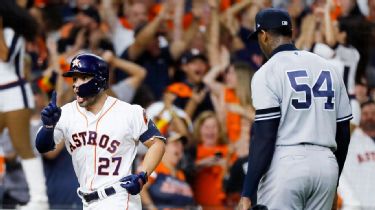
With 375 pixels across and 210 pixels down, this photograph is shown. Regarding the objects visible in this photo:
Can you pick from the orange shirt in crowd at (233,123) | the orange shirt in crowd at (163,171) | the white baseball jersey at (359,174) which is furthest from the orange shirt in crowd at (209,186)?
the white baseball jersey at (359,174)

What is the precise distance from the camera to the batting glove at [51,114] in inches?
266

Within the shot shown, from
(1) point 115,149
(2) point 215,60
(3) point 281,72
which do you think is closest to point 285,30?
(3) point 281,72

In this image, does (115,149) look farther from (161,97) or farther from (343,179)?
(161,97)

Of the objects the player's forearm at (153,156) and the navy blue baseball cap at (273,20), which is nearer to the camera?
the navy blue baseball cap at (273,20)

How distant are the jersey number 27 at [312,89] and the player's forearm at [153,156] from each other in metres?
0.99

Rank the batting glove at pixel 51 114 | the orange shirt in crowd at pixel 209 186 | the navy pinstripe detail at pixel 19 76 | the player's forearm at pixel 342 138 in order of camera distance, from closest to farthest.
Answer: the batting glove at pixel 51 114, the player's forearm at pixel 342 138, the navy pinstripe detail at pixel 19 76, the orange shirt in crowd at pixel 209 186

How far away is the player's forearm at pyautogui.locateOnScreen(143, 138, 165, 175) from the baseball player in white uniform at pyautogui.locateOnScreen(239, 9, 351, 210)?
69 centimetres

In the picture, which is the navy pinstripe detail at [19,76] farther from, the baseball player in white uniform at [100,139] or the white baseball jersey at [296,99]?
the white baseball jersey at [296,99]

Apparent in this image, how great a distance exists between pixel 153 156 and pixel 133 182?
1.42ft

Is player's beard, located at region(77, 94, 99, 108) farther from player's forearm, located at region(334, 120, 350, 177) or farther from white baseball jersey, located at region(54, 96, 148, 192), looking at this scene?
player's forearm, located at region(334, 120, 350, 177)

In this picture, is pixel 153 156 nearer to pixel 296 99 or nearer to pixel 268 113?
pixel 268 113

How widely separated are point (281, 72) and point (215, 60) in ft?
Result: 20.0

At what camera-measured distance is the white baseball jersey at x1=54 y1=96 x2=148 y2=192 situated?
7.09 m

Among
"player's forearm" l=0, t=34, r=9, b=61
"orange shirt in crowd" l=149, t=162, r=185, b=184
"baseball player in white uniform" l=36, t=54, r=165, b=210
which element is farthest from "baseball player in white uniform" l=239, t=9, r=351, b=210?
"player's forearm" l=0, t=34, r=9, b=61
